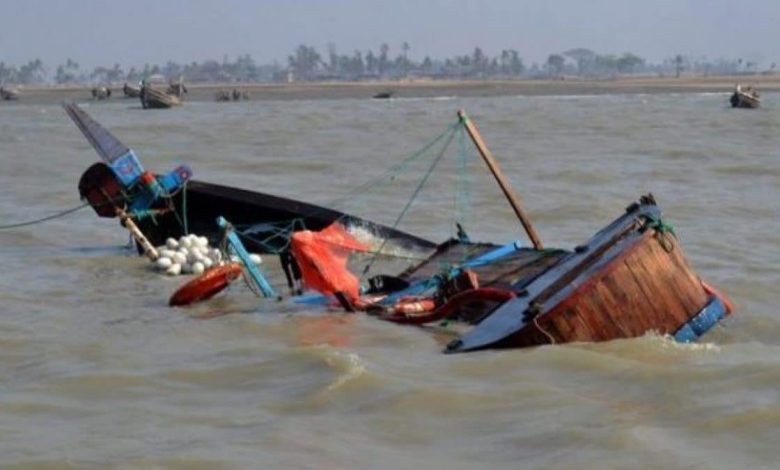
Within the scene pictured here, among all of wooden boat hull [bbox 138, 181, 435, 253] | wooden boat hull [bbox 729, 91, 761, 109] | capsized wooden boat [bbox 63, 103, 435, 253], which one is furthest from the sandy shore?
wooden boat hull [bbox 138, 181, 435, 253]

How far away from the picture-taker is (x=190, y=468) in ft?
22.5

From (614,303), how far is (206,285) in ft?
13.0

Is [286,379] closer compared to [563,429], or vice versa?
[563,429]

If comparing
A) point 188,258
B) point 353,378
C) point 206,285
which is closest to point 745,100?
point 188,258

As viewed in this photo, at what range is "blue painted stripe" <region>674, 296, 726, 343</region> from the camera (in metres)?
9.21

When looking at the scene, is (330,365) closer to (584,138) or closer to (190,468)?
(190,468)

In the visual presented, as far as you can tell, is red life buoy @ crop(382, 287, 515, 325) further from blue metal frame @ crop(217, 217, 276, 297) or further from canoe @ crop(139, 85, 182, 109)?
canoe @ crop(139, 85, 182, 109)

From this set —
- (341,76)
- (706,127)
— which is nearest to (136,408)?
(706,127)

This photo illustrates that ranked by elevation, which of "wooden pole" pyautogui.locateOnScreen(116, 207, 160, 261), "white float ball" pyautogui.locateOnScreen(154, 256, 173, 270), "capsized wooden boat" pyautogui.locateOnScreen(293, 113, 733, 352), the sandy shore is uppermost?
"capsized wooden boat" pyautogui.locateOnScreen(293, 113, 733, 352)

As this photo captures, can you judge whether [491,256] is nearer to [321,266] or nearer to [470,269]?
[470,269]

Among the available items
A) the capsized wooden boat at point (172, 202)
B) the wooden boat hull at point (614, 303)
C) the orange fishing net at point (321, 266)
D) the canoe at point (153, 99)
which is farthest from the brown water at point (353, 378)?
the canoe at point (153, 99)

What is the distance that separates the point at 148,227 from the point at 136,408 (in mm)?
7048

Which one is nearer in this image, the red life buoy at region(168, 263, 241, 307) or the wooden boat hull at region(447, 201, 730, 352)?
the wooden boat hull at region(447, 201, 730, 352)

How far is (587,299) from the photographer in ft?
29.0
